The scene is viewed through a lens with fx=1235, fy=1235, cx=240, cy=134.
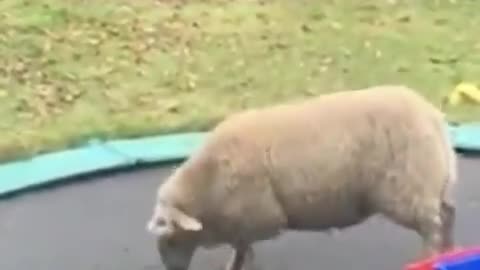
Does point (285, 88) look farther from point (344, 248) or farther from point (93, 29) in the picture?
point (344, 248)

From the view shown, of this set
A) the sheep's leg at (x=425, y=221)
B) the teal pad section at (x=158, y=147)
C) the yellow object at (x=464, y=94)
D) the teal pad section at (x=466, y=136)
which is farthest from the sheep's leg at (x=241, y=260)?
the yellow object at (x=464, y=94)

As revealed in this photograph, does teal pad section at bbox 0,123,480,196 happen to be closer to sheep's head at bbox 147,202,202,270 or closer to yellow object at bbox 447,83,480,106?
yellow object at bbox 447,83,480,106

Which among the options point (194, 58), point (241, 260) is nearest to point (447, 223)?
point (241, 260)

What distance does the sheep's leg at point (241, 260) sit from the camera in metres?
Result: 3.31

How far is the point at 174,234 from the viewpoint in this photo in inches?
122

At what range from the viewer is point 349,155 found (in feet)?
9.97

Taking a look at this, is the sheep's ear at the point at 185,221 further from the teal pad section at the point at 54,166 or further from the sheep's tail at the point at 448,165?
the teal pad section at the point at 54,166

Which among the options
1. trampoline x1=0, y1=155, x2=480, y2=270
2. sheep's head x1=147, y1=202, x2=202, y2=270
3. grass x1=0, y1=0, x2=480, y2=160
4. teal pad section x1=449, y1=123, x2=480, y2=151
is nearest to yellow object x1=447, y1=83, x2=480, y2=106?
grass x1=0, y1=0, x2=480, y2=160

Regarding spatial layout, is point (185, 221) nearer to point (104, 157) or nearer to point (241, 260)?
point (241, 260)

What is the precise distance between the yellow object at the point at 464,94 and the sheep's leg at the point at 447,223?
1339 mm

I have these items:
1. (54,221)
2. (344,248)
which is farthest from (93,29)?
(344,248)

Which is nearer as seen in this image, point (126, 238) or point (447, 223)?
point (447, 223)

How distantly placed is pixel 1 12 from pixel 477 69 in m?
2.20

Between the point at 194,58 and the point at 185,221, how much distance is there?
226 centimetres
